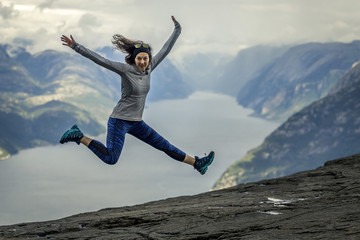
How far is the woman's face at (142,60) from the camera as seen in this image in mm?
12914

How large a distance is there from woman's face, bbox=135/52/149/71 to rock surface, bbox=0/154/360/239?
13.2 ft

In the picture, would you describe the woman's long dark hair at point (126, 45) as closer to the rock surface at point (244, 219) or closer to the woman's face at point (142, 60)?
the woman's face at point (142, 60)

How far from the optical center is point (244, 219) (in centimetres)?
1150

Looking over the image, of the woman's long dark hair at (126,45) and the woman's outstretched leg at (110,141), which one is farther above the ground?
the woman's long dark hair at (126,45)

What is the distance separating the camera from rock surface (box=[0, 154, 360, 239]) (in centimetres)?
1031

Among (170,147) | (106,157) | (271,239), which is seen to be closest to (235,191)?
(170,147)

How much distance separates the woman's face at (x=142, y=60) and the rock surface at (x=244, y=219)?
13.2 ft

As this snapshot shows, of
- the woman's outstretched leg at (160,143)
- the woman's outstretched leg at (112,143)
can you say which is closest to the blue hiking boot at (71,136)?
the woman's outstretched leg at (112,143)

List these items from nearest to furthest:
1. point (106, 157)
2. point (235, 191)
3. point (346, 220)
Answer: point (346, 220) → point (106, 157) → point (235, 191)

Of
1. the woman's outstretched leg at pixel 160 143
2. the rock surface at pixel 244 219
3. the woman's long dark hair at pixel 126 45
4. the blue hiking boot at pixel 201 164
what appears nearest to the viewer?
the rock surface at pixel 244 219

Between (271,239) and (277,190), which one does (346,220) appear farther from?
(277,190)

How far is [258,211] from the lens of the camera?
12094 millimetres

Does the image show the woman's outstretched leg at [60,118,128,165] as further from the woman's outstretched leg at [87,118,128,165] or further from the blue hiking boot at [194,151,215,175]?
the blue hiking boot at [194,151,215,175]

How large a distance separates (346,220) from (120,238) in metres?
5.12
